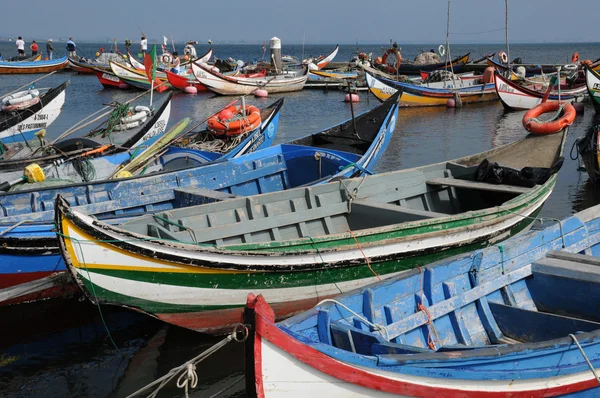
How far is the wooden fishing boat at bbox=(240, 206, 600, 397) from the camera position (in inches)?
167

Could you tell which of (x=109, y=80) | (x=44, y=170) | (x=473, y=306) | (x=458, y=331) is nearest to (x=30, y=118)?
(x=44, y=170)

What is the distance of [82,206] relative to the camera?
942cm

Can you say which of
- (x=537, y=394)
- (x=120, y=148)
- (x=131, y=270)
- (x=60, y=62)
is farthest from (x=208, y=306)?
(x=60, y=62)

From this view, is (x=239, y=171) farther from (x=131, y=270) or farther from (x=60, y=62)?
(x=60, y=62)

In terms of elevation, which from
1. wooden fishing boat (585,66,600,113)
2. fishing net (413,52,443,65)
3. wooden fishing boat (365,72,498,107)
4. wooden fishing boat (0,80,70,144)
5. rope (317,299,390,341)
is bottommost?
fishing net (413,52,443,65)

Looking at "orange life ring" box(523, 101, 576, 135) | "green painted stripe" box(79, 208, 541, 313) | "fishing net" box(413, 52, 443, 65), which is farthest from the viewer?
"fishing net" box(413, 52, 443, 65)

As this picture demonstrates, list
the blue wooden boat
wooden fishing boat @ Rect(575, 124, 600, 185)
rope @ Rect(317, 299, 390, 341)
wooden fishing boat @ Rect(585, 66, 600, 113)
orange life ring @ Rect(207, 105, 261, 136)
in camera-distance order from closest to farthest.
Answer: rope @ Rect(317, 299, 390, 341), the blue wooden boat, orange life ring @ Rect(207, 105, 261, 136), wooden fishing boat @ Rect(575, 124, 600, 185), wooden fishing boat @ Rect(585, 66, 600, 113)

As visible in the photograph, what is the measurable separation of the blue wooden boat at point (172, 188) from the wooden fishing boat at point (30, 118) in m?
7.34

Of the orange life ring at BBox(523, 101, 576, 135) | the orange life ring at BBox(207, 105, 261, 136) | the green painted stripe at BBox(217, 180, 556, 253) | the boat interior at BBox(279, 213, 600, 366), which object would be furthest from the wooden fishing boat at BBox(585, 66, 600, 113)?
the boat interior at BBox(279, 213, 600, 366)

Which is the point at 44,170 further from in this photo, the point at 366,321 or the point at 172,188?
the point at 366,321

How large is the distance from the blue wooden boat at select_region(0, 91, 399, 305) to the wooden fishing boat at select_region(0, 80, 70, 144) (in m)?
7.34

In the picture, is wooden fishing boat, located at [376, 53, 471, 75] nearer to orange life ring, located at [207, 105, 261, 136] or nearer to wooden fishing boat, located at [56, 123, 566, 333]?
orange life ring, located at [207, 105, 261, 136]

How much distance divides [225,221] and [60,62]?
139ft

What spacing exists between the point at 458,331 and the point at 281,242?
224 centimetres
